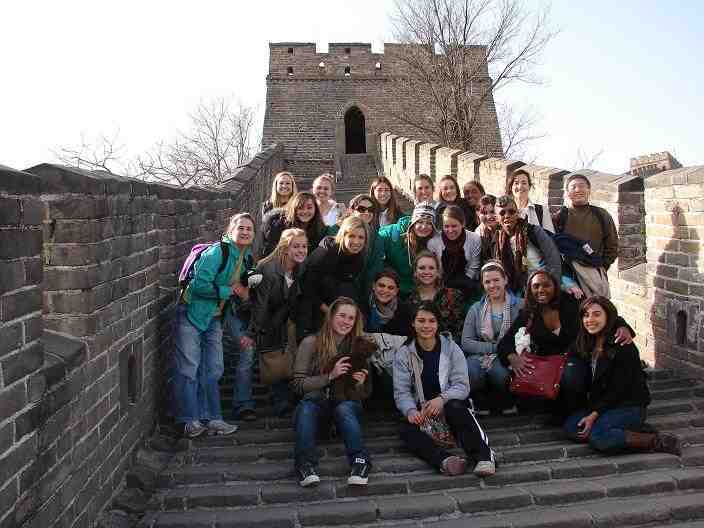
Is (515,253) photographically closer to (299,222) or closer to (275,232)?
(299,222)

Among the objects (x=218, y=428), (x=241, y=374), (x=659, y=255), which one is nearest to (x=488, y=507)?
(x=218, y=428)

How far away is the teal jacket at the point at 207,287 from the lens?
18.0 feet

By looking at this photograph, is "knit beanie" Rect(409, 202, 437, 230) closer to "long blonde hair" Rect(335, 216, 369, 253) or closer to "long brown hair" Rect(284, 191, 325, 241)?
"long blonde hair" Rect(335, 216, 369, 253)

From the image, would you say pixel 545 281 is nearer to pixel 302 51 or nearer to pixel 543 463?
pixel 543 463

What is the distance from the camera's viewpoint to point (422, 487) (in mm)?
4883

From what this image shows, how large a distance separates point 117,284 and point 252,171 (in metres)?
8.64

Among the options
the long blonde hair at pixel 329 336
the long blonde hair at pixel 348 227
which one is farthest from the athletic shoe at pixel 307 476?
the long blonde hair at pixel 348 227

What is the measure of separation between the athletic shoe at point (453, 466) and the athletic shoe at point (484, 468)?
96 millimetres

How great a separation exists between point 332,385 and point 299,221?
5.80 ft

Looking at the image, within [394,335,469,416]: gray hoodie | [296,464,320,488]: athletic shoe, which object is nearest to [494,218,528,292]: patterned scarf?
[394,335,469,416]: gray hoodie

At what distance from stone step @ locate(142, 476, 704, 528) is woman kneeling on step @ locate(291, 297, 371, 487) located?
336 mm

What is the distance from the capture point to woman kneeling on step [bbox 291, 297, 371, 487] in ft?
16.4

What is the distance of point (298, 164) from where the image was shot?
25.0 metres

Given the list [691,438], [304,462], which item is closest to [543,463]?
[691,438]
